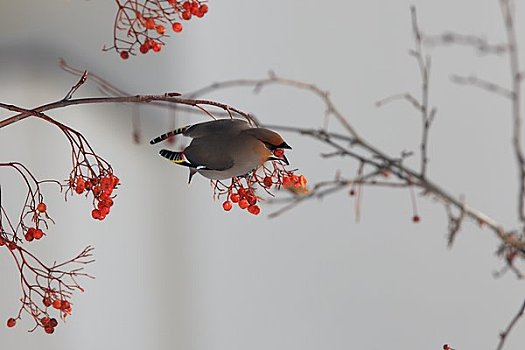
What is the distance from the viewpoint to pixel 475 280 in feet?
4.94

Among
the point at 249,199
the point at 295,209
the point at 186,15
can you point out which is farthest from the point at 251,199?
the point at 295,209

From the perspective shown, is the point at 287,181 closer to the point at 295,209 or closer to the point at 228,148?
the point at 228,148

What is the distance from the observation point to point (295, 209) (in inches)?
63.3

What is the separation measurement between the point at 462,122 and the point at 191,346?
0.75 metres

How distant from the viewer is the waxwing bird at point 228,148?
542 millimetres

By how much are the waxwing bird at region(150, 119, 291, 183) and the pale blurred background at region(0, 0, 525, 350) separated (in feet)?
2.87

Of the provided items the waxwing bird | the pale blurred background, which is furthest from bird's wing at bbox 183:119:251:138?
the pale blurred background

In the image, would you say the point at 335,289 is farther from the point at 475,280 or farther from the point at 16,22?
the point at 16,22

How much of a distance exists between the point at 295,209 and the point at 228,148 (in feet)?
3.49

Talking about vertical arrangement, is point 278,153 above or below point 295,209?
below

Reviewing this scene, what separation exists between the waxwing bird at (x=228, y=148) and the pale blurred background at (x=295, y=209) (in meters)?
0.87

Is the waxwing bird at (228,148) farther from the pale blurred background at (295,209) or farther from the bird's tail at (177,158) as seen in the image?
the pale blurred background at (295,209)

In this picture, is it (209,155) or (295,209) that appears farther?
(295,209)

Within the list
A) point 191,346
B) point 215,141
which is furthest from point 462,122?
point 215,141
